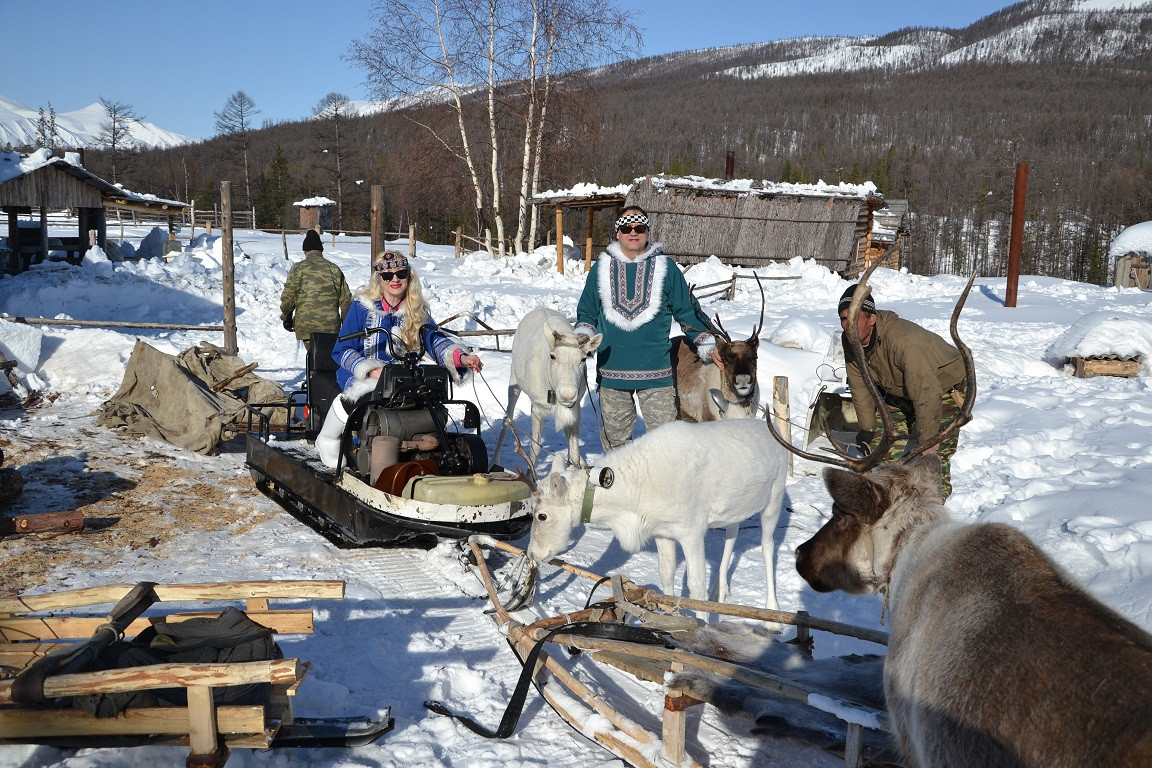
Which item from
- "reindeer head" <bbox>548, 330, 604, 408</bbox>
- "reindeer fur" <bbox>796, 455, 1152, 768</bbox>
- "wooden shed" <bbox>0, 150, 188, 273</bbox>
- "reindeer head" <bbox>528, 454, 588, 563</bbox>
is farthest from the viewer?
"wooden shed" <bbox>0, 150, 188, 273</bbox>

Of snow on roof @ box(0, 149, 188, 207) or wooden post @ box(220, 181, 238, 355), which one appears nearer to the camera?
wooden post @ box(220, 181, 238, 355)

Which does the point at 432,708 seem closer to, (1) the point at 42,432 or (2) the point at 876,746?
(2) the point at 876,746

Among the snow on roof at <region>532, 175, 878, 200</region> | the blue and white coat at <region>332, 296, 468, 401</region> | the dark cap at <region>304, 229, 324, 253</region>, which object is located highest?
the snow on roof at <region>532, 175, 878, 200</region>

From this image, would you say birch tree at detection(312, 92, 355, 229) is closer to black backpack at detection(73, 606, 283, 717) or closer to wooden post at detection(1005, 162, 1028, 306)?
wooden post at detection(1005, 162, 1028, 306)

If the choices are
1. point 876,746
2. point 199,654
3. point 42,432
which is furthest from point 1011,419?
point 42,432

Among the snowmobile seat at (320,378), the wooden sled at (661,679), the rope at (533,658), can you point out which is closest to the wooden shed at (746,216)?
the snowmobile seat at (320,378)

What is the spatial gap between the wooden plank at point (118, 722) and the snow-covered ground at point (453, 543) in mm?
242

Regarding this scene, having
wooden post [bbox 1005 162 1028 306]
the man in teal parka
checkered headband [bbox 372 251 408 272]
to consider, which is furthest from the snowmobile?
wooden post [bbox 1005 162 1028 306]

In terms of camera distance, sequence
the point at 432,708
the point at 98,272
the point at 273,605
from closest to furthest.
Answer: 1. the point at 432,708
2. the point at 273,605
3. the point at 98,272

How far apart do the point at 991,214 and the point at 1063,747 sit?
94.5 meters

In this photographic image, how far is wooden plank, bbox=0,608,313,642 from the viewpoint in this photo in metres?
3.55

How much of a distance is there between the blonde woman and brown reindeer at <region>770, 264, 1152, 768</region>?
12.9ft

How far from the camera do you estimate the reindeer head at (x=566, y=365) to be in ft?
23.8

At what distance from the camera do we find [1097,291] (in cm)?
2614
